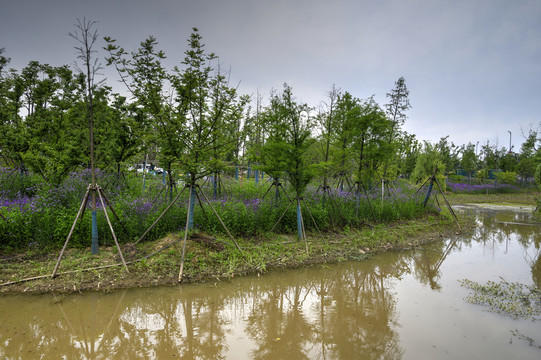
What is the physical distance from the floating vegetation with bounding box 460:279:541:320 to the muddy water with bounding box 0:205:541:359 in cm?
26

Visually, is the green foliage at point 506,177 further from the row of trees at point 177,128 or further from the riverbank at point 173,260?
the riverbank at point 173,260

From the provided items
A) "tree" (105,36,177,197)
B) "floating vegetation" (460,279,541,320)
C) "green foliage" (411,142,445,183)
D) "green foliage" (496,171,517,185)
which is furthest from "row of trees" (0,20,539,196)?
"green foliage" (496,171,517,185)

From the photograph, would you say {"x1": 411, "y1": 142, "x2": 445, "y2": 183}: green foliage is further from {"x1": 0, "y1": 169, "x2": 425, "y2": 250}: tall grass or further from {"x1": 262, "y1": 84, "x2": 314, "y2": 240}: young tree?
{"x1": 262, "y1": 84, "x2": 314, "y2": 240}: young tree

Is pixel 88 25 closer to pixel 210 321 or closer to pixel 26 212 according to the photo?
pixel 26 212

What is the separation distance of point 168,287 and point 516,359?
5.64 metres

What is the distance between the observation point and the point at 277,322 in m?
4.75

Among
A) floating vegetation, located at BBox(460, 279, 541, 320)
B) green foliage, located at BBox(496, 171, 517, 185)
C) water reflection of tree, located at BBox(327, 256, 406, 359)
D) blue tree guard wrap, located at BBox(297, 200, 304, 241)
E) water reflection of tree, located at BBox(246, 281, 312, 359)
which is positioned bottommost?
floating vegetation, located at BBox(460, 279, 541, 320)

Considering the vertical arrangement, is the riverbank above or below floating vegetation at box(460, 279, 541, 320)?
above

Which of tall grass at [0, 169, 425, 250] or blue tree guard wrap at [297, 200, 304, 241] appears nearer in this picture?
tall grass at [0, 169, 425, 250]

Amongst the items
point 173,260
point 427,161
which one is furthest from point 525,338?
point 427,161

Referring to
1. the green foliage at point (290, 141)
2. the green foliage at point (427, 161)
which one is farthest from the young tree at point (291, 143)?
the green foliage at point (427, 161)

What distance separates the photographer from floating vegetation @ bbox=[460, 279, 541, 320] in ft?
17.0

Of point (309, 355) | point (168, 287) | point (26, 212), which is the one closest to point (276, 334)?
point (309, 355)

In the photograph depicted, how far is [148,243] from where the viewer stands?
7.36 m
